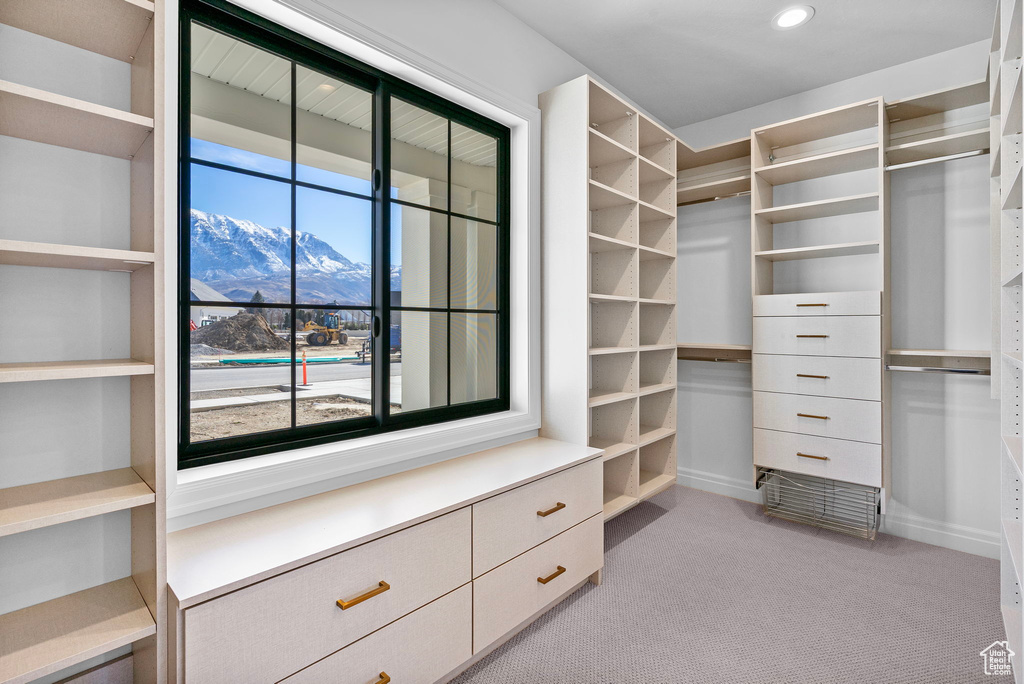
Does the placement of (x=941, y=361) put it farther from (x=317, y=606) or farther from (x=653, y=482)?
(x=317, y=606)

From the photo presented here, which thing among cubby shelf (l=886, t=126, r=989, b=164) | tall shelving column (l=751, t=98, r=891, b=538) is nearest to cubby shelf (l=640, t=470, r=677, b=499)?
tall shelving column (l=751, t=98, r=891, b=538)

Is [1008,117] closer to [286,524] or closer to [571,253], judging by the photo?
[571,253]

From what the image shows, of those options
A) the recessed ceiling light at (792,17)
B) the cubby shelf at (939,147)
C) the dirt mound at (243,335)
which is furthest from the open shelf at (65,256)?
the cubby shelf at (939,147)

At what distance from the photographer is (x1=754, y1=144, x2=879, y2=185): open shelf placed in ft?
8.98

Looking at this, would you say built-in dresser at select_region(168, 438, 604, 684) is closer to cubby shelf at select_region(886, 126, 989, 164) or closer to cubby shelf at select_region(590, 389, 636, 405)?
cubby shelf at select_region(590, 389, 636, 405)

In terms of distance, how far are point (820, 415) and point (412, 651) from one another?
250 cm

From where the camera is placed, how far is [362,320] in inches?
82.3

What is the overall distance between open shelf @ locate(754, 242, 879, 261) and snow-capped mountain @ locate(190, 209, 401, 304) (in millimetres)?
2268

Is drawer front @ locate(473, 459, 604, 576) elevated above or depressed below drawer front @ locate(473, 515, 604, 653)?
above

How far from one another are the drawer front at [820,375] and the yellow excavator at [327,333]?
2.44m

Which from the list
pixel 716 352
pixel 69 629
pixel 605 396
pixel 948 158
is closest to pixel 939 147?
pixel 948 158

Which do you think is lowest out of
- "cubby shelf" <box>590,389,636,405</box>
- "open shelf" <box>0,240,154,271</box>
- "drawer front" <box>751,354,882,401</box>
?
"cubby shelf" <box>590,389,636,405</box>

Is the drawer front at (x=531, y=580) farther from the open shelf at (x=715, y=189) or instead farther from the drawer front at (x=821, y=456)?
the open shelf at (x=715, y=189)

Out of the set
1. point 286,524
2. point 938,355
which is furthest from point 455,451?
point 938,355
